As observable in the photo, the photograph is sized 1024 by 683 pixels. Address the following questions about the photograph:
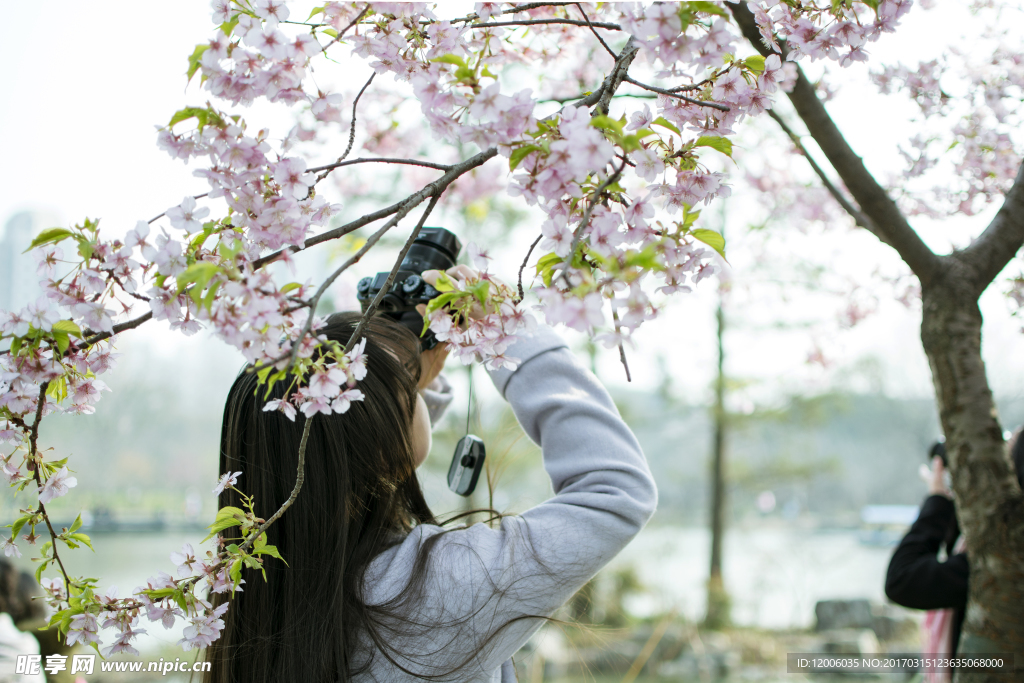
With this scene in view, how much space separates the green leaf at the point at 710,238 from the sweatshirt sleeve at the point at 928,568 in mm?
1053

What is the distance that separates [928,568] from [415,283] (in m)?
1.10

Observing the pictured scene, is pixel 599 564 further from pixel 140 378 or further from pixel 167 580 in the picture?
pixel 140 378

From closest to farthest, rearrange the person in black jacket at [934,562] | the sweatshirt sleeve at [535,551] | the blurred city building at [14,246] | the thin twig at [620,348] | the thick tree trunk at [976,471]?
the thin twig at [620,348], the sweatshirt sleeve at [535,551], the thick tree trunk at [976,471], the person in black jacket at [934,562], the blurred city building at [14,246]

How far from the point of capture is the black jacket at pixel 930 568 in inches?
45.5

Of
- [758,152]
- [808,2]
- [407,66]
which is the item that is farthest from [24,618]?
[758,152]

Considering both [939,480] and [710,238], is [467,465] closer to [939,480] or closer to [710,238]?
[710,238]

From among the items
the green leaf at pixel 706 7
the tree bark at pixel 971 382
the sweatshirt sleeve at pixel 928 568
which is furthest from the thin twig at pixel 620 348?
the sweatshirt sleeve at pixel 928 568

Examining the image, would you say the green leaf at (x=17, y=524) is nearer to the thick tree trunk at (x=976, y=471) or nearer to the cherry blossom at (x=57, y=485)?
the cherry blossom at (x=57, y=485)

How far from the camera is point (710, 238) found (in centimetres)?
46

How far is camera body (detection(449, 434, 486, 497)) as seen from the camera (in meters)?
0.80

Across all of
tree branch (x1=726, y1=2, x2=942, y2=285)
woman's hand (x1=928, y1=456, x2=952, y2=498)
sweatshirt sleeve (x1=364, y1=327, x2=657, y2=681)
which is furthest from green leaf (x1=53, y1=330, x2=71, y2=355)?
woman's hand (x1=928, y1=456, x2=952, y2=498)

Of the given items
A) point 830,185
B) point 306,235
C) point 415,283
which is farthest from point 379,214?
point 830,185

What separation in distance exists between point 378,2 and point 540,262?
0.32 meters

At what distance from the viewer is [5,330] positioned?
0.44 metres
